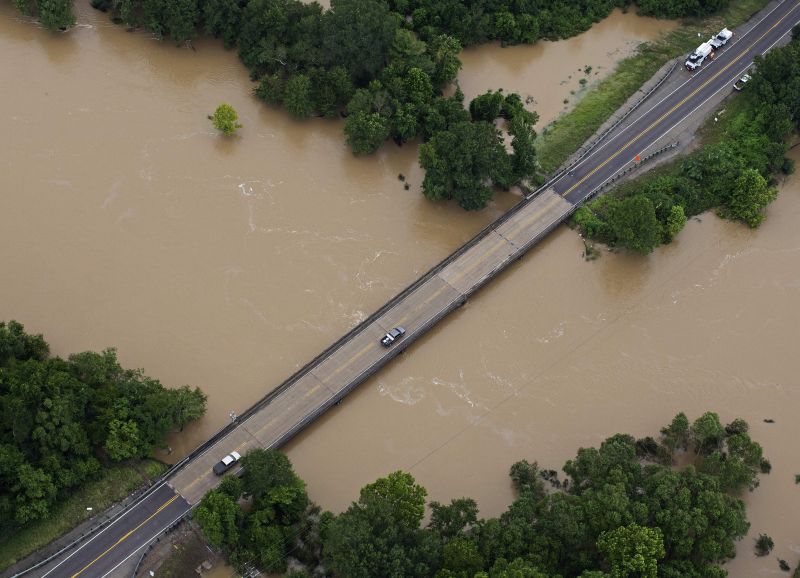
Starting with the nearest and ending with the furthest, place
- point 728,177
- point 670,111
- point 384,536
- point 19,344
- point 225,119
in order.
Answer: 1. point 384,536
2. point 19,344
3. point 728,177
4. point 225,119
5. point 670,111

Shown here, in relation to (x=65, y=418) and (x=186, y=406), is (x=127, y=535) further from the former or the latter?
(x=186, y=406)

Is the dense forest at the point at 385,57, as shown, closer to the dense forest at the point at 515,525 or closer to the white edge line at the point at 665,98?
the white edge line at the point at 665,98

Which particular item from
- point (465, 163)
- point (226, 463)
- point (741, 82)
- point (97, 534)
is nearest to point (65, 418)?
point (97, 534)

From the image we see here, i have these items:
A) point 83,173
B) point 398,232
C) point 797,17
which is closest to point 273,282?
point 398,232

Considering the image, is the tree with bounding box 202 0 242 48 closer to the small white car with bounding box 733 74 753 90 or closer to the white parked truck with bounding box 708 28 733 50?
the white parked truck with bounding box 708 28 733 50

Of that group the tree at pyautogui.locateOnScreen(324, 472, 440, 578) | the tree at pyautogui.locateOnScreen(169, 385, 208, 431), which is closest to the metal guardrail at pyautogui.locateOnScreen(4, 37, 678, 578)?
the tree at pyautogui.locateOnScreen(169, 385, 208, 431)

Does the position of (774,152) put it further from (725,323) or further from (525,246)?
(525,246)
